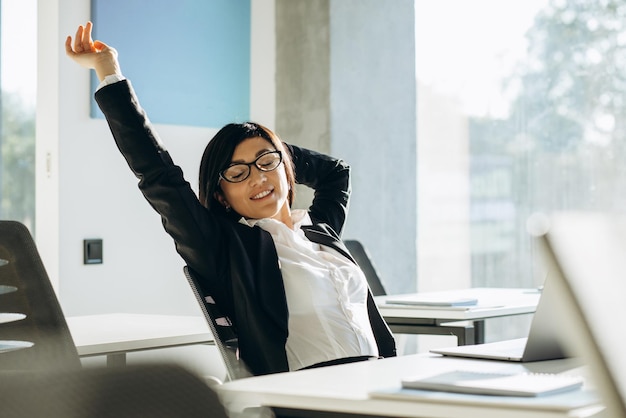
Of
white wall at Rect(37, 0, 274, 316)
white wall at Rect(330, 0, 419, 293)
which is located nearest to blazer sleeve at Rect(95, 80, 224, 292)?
white wall at Rect(37, 0, 274, 316)

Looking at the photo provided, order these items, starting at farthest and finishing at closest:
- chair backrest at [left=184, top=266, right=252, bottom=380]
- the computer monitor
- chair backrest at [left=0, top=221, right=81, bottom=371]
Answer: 1. chair backrest at [left=184, top=266, right=252, bottom=380]
2. chair backrest at [left=0, top=221, right=81, bottom=371]
3. the computer monitor

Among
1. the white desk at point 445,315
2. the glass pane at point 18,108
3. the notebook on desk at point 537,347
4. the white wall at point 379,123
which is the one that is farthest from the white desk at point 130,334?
the glass pane at point 18,108

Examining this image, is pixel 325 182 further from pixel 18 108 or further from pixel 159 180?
pixel 18 108

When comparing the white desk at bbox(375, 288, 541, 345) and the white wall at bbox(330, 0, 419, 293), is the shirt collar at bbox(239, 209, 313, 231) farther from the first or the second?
the white wall at bbox(330, 0, 419, 293)

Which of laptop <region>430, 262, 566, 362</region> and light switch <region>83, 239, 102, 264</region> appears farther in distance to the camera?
light switch <region>83, 239, 102, 264</region>

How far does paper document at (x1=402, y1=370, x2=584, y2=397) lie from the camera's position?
1089mm

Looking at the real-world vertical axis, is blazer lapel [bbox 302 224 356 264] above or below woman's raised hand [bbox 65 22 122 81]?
below

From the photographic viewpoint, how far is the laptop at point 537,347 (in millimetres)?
1384

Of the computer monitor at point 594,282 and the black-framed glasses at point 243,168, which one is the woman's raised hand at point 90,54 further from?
the computer monitor at point 594,282

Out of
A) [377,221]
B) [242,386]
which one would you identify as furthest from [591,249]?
[377,221]

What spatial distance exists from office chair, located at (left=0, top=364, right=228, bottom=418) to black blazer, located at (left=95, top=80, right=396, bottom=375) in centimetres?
122

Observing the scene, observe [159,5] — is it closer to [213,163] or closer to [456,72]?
[456,72]

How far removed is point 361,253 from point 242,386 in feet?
7.45

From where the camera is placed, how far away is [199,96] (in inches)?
171
